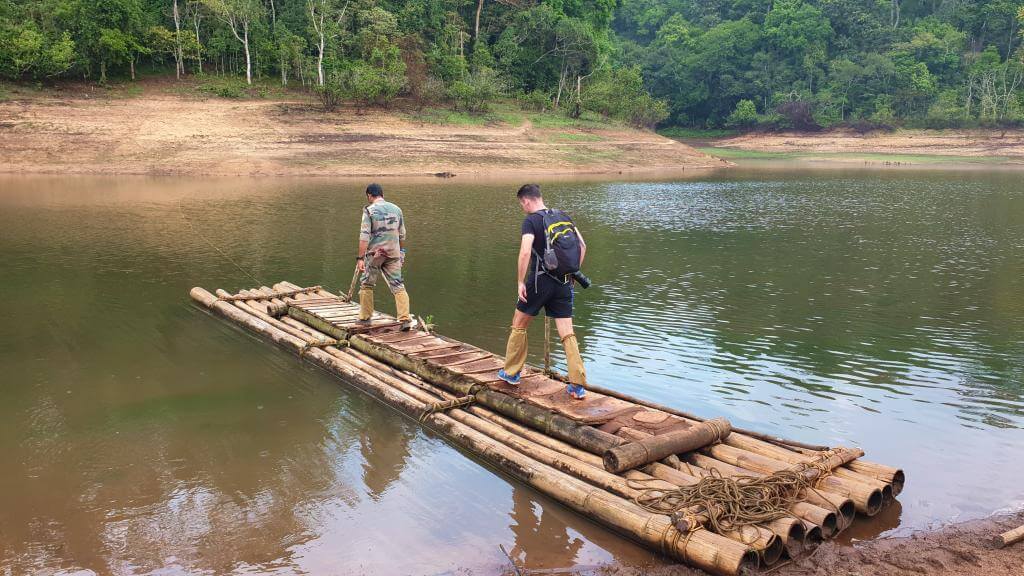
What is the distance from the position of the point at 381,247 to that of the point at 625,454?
5.19m

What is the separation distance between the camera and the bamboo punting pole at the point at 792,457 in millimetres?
5812

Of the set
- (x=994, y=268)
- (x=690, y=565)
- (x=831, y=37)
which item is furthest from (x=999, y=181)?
(x=831, y=37)

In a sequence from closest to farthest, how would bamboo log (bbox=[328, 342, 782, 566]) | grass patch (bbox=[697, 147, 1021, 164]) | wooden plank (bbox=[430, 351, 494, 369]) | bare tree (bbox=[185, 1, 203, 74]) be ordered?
bamboo log (bbox=[328, 342, 782, 566]) → wooden plank (bbox=[430, 351, 494, 369]) → bare tree (bbox=[185, 1, 203, 74]) → grass patch (bbox=[697, 147, 1021, 164])

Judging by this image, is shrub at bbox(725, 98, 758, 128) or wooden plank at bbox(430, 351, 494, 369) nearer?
wooden plank at bbox(430, 351, 494, 369)

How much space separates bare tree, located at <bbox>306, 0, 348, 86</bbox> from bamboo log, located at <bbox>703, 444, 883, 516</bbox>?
51.2 meters

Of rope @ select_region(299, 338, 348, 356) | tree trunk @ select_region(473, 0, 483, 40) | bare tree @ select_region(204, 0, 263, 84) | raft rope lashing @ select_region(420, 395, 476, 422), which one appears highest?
tree trunk @ select_region(473, 0, 483, 40)

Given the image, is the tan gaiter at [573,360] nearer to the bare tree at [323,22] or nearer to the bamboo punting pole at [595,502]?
the bamboo punting pole at [595,502]

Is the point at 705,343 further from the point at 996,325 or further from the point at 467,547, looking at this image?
the point at 467,547

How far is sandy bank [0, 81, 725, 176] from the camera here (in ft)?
126

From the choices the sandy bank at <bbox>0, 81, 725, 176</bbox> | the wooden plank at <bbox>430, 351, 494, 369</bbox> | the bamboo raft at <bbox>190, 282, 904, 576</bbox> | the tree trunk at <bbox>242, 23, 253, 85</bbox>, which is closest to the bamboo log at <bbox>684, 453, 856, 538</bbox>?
the bamboo raft at <bbox>190, 282, 904, 576</bbox>

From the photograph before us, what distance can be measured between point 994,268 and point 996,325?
19.1 feet

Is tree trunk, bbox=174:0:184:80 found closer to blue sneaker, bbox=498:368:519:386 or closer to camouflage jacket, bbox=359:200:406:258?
camouflage jacket, bbox=359:200:406:258

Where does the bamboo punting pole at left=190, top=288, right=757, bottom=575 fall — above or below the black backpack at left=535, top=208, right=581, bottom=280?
below

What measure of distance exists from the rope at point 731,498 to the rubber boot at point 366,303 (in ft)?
18.2
